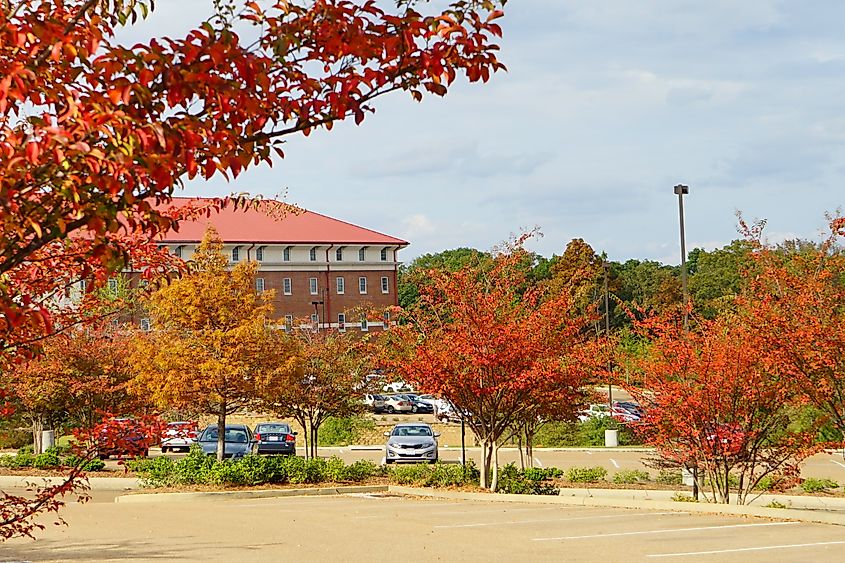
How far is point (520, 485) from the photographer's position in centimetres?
2098

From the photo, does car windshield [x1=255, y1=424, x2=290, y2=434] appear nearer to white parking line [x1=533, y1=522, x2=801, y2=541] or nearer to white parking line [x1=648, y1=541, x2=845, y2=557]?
white parking line [x1=533, y1=522, x2=801, y2=541]

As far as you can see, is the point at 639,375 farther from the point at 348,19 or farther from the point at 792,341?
the point at 348,19

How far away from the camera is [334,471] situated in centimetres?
2370

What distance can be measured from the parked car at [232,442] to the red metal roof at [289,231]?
137 ft

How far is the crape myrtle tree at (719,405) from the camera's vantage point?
17.3m

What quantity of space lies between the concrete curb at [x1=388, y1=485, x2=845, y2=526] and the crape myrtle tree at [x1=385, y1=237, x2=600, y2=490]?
38.2 inches

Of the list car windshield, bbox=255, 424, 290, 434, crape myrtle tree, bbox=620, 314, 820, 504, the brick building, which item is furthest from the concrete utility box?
the brick building

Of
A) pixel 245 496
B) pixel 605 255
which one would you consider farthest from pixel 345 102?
pixel 605 255

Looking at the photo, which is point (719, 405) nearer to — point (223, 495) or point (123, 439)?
point (223, 495)

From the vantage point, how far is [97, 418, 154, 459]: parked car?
5.71m

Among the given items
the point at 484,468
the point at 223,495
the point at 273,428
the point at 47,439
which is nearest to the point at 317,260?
the point at 273,428

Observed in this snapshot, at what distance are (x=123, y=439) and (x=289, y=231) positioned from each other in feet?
245

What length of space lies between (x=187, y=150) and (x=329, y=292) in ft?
260

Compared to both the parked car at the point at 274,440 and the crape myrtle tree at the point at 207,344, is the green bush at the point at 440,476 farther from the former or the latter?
the parked car at the point at 274,440
